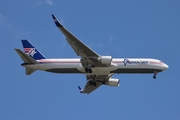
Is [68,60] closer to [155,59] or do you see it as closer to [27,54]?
[27,54]

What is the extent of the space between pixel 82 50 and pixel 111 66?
673 centimetres

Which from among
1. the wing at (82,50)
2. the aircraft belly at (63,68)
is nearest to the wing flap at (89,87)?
the aircraft belly at (63,68)

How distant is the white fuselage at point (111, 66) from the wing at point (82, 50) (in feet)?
6.09

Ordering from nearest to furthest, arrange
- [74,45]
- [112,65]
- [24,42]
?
[74,45] < [112,65] < [24,42]

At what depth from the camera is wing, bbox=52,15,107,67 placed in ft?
218

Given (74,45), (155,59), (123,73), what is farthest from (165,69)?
(74,45)

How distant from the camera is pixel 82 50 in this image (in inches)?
2810

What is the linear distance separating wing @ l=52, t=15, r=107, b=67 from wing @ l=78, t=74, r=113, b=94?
772cm

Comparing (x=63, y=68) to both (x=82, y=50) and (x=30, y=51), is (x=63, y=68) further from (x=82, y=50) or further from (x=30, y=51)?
(x=30, y=51)

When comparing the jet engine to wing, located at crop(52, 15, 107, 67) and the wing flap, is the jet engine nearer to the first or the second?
wing, located at crop(52, 15, 107, 67)

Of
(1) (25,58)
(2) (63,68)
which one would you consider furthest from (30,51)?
(2) (63,68)

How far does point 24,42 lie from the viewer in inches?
3142

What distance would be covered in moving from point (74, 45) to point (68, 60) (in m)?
6.98

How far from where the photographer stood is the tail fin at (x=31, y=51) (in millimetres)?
78125
